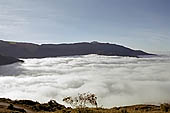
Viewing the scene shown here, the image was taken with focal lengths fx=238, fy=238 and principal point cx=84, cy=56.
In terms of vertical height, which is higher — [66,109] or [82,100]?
[82,100]

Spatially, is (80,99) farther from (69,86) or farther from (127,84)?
(127,84)

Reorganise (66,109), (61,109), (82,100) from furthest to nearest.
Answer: (61,109), (66,109), (82,100)

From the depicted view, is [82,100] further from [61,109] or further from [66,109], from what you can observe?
[61,109]

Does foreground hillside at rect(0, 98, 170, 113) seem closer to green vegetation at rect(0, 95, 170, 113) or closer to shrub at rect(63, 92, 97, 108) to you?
green vegetation at rect(0, 95, 170, 113)

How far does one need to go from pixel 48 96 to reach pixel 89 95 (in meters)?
96.7

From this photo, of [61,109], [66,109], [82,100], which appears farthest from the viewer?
[61,109]

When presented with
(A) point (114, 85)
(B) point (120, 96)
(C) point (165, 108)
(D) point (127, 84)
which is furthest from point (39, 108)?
(D) point (127, 84)

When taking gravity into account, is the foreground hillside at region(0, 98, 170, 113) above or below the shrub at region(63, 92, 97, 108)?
below

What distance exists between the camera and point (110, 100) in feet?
362

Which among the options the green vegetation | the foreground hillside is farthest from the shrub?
the foreground hillside

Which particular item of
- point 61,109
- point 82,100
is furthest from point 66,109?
point 82,100

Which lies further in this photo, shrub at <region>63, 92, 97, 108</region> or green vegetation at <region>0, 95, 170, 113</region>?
green vegetation at <region>0, 95, 170, 113</region>

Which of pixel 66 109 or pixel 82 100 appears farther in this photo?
pixel 66 109

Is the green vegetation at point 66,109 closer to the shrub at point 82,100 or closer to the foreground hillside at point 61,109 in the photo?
the foreground hillside at point 61,109
